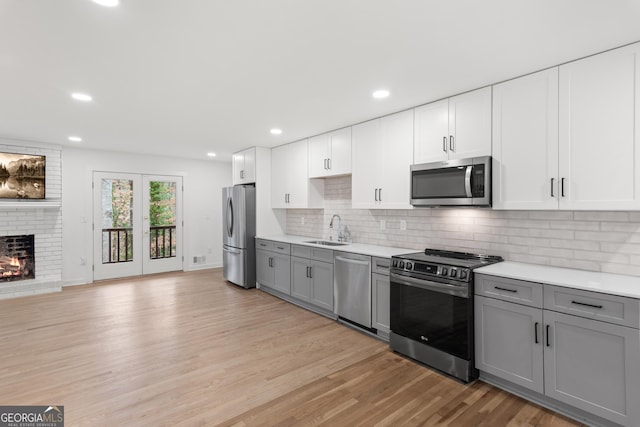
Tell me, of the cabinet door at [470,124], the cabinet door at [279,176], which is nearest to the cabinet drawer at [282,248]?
the cabinet door at [279,176]

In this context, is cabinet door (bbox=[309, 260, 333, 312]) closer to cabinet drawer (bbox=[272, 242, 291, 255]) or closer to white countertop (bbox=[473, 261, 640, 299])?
cabinet drawer (bbox=[272, 242, 291, 255])

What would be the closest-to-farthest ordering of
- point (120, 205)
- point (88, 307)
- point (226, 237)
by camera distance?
point (88, 307)
point (226, 237)
point (120, 205)

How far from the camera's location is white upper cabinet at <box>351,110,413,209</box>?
3.62 meters

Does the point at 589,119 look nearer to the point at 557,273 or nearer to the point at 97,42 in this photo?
the point at 557,273

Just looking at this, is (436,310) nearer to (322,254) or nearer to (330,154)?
(322,254)

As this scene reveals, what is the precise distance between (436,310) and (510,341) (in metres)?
0.58

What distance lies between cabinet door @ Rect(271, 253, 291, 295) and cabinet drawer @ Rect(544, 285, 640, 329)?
331 centimetres

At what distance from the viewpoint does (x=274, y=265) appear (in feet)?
17.1

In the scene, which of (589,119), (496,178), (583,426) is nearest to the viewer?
(583,426)

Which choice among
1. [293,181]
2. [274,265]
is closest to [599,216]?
[293,181]

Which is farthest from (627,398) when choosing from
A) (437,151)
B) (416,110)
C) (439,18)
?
(416,110)

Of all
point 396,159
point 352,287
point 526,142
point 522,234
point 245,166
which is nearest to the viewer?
point 526,142

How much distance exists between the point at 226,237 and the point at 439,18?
505 cm

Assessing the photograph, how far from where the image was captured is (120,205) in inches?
258
